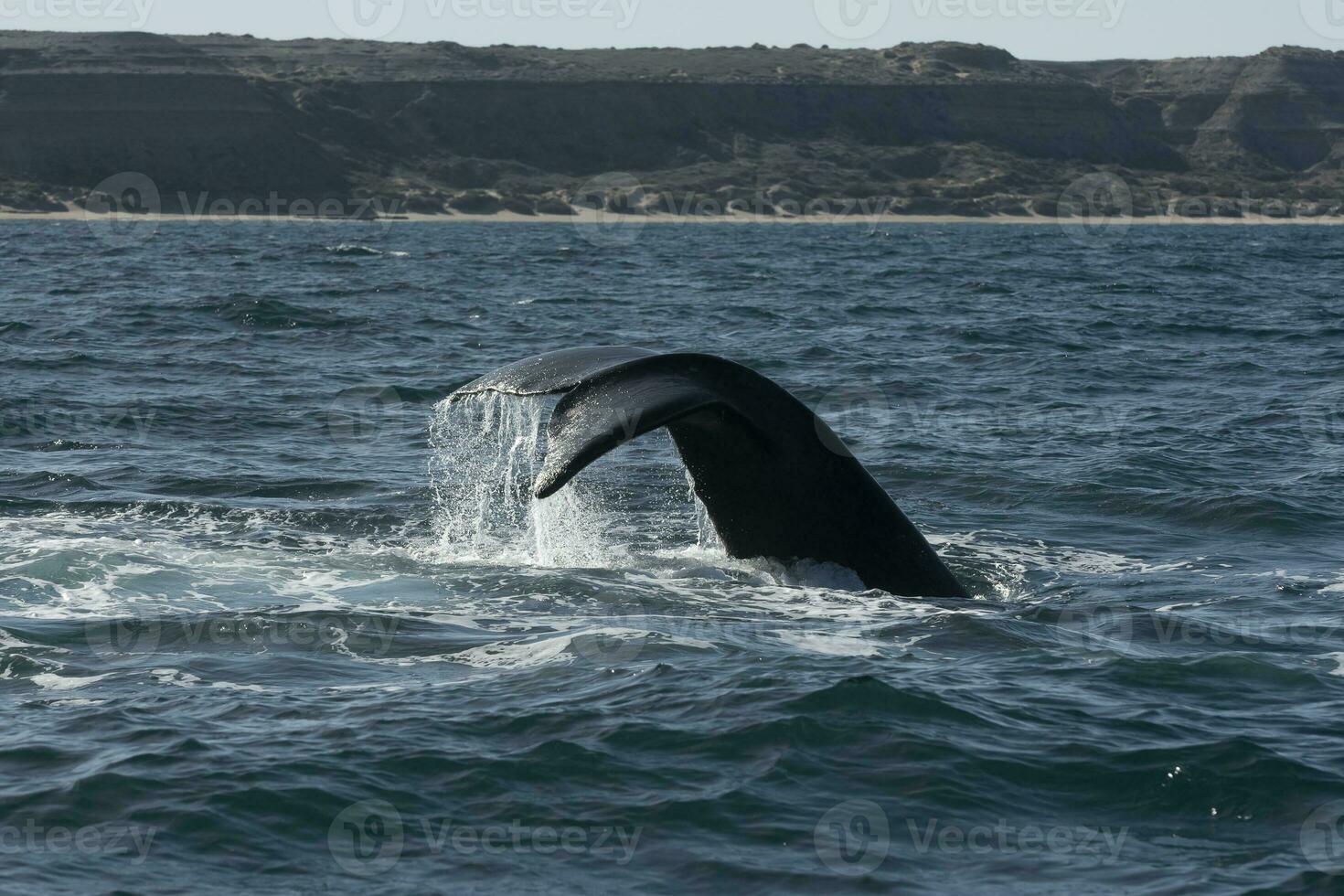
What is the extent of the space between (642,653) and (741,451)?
0.99m

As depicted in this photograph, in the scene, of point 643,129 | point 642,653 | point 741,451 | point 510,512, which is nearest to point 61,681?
point 642,653

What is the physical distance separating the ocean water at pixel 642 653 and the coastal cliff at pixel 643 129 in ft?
245

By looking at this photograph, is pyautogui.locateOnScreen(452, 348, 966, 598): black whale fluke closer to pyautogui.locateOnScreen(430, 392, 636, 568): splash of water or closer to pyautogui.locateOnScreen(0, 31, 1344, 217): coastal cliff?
pyautogui.locateOnScreen(430, 392, 636, 568): splash of water

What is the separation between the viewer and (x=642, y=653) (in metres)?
7.29

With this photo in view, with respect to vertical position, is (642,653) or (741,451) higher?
(741,451)

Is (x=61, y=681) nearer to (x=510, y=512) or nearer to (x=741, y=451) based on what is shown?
(x=741, y=451)

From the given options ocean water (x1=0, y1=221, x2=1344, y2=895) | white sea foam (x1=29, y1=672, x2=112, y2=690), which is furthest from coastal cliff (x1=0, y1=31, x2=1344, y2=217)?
white sea foam (x1=29, y1=672, x2=112, y2=690)

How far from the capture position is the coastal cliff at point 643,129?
94750 millimetres

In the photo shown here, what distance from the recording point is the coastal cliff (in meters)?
94.8

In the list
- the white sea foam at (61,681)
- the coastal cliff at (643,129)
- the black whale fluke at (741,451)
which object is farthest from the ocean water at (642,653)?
the coastal cliff at (643,129)

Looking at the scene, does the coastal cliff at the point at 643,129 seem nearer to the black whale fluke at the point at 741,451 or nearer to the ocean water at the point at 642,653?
the ocean water at the point at 642,653

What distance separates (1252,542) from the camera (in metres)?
10.5

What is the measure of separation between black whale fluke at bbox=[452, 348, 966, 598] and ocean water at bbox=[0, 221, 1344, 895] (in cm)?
18

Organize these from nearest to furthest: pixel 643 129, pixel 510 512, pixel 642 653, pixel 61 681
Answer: pixel 61 681, pixel 642 653, pixel 510 512, pixel 643 129
